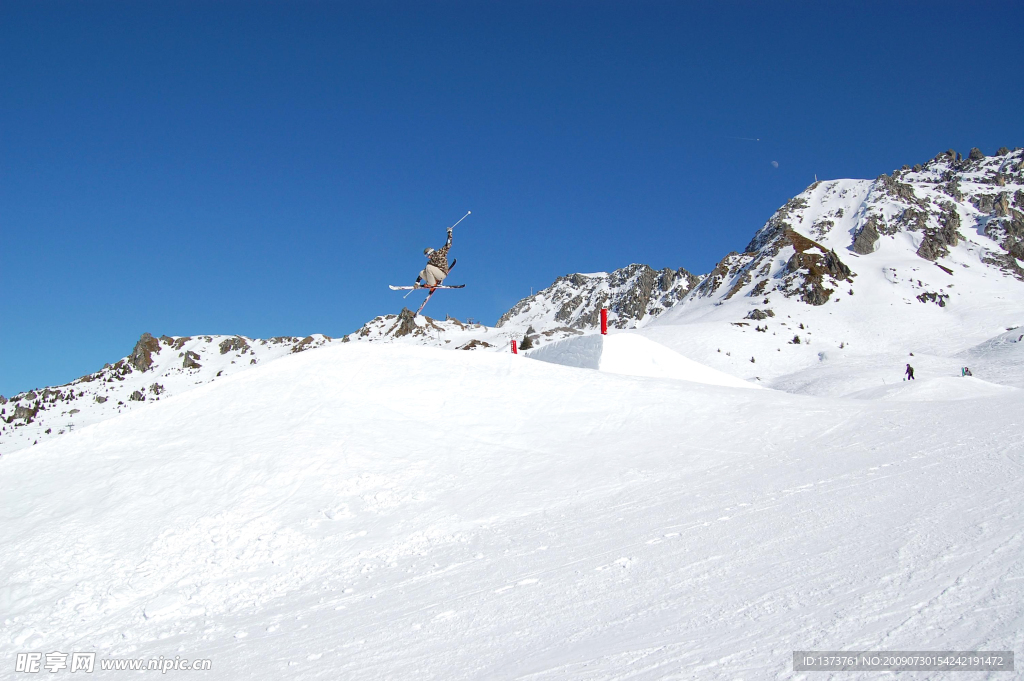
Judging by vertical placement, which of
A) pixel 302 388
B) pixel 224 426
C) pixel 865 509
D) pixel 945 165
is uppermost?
pixel 945 165

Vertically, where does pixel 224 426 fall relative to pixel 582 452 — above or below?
above

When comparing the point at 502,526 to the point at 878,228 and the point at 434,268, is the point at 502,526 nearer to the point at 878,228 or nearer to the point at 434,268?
the point at 434,268

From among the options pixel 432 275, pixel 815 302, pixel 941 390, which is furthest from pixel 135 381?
pixel 815 302

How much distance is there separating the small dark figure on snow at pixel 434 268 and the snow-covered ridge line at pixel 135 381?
24.5 meters

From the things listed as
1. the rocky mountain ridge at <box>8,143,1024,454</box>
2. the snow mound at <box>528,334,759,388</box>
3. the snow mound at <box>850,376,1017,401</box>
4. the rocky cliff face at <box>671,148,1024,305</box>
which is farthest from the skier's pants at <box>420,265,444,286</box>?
the rocky cliff face at <box>671,148,1024,305</box>

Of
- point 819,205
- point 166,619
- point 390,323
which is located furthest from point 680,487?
point 819,205

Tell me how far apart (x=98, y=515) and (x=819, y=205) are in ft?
515

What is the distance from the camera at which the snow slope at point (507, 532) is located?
5895mm

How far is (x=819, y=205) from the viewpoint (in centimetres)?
14125

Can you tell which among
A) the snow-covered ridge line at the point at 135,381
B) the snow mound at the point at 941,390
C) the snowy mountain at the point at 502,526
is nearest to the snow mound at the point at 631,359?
→ the snow mound at the point at 941,390

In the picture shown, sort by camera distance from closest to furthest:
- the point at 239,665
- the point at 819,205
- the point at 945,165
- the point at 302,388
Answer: the point at 239,665
the point at 302,388
the point at 819,205
the point at 945,165

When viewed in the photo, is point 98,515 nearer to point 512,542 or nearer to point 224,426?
point 224,426

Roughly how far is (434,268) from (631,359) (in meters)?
13.1

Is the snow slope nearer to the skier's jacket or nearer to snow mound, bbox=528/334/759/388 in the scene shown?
the skier's jacket
